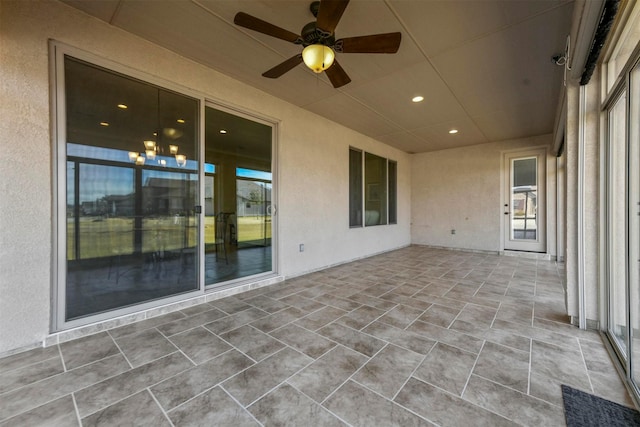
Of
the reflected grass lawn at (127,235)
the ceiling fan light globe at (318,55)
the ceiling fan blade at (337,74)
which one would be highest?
the ceiling fan blade at (337,74)

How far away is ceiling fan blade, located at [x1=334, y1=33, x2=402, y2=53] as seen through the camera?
201 cm

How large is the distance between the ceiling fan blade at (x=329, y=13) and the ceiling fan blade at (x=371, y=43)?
0.17m

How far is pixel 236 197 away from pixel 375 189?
3.75 meters

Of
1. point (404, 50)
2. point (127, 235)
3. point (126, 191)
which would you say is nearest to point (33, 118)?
point (126, 191)

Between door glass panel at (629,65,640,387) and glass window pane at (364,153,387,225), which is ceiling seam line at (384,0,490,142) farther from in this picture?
glass window pane at (364,153,387,225)

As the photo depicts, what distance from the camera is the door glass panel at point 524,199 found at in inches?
233

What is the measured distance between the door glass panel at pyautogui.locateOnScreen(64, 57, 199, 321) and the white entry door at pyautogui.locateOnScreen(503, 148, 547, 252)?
6.80 m

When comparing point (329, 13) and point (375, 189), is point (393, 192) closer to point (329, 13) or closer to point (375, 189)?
point (375, 189)

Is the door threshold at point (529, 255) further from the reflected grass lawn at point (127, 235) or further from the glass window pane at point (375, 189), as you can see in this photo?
the reflected grass lawn at point (127, 235)

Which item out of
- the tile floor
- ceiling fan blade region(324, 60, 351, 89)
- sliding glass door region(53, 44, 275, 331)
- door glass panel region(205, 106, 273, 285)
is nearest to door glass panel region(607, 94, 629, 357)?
the tile floor

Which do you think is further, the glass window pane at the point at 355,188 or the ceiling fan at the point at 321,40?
the glass window pane at the point at 355,188

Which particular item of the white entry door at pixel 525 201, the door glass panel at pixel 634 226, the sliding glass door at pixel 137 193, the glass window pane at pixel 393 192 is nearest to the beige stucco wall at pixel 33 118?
the sliding glass door at pixel 137 193

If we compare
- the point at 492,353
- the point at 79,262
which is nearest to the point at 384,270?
the point at 492,353

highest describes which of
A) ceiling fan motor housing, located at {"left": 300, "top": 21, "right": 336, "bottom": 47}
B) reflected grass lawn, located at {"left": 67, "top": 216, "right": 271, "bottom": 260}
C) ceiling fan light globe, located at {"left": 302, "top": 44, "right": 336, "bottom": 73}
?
ceiling fan motor housing, located at {"left": 300, "top": 21, "right": 336, "bottom": 47}
